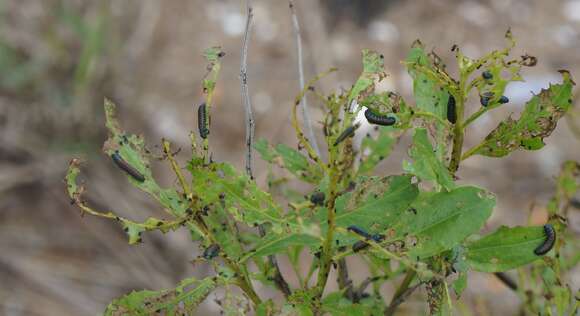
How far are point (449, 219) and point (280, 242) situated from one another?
19cm

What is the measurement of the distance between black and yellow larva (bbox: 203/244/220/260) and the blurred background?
7.05 ft

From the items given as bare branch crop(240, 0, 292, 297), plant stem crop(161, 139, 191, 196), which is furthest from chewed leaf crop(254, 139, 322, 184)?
plant stem crop(161, 139, 191, 196)

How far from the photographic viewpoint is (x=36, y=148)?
3.33 m

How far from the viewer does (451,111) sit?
2.82 ft

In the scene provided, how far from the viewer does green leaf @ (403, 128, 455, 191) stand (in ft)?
2.62

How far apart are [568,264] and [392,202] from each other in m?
0.58

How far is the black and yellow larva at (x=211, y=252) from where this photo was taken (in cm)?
85

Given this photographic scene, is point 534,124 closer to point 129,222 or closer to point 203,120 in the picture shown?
point 203,120

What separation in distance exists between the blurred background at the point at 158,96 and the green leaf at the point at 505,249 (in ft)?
6.61

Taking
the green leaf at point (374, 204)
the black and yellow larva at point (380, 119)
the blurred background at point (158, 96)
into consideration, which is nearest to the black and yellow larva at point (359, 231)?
the green leaf at point (374, 204)

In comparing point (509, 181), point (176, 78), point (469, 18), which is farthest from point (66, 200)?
point (469, 18)

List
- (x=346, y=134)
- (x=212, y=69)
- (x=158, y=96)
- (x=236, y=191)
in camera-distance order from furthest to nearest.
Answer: (x=158, y=96) → (x=212, y=69) → (x=236, y=191) → (x=346, y=134)

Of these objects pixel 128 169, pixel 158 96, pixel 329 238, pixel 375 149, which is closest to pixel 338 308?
pixel 329 238

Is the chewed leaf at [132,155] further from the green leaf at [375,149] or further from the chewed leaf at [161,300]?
the green leaf at [375,149]
